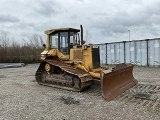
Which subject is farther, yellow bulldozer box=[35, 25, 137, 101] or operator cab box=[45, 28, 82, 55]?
operator cab box=[45, 28, 82, 55]

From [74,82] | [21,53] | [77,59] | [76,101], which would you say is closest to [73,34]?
[77,59]

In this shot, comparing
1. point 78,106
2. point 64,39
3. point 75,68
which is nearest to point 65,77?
point 75,68

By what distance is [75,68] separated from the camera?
940 cm

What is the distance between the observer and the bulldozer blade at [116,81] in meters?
7.42

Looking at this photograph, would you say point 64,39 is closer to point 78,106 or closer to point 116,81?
point 116,81

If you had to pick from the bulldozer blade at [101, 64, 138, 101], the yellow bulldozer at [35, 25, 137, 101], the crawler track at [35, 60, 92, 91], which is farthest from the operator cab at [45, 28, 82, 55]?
the bulldozer blade at [101, 64, 138, 101]

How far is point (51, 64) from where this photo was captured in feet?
32.8

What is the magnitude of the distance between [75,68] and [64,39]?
5.44ft

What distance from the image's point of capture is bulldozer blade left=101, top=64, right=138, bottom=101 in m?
7.42

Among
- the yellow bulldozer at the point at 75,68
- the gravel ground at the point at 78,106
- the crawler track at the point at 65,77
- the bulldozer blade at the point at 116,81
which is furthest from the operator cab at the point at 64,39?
the bulldozer blade at the point at 116,81

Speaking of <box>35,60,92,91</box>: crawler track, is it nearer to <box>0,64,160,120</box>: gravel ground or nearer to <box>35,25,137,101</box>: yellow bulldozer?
<box>35,25,137,101</box>: yellow bulldozer

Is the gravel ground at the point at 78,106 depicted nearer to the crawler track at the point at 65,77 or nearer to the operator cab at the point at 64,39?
the crawler track at the point at 65,77

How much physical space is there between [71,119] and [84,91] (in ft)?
11.3

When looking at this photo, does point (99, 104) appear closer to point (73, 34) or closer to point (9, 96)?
point (9, 96)
